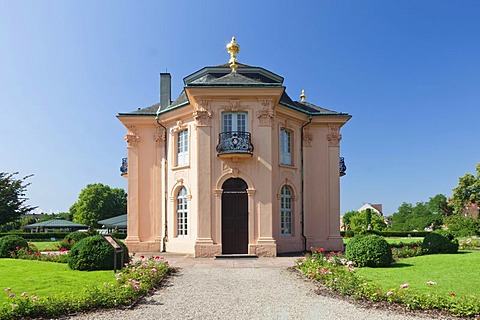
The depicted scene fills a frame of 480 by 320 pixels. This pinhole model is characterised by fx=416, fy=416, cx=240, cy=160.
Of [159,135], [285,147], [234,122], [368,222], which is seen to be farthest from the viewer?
[368,222]

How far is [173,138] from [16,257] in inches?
346

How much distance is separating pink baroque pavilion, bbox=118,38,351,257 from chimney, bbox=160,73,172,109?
0.19 ft

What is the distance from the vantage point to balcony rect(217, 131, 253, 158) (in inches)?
708

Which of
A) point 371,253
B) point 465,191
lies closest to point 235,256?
point 371,253

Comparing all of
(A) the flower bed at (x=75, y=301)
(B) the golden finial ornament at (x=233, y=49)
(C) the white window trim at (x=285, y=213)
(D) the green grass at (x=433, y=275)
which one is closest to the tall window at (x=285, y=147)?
(C) the white window trim at (x=285, y=213)

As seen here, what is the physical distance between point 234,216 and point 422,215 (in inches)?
2422

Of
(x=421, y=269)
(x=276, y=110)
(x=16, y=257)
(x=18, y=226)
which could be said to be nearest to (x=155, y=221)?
(x=16, y=257)

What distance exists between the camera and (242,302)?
8.97m

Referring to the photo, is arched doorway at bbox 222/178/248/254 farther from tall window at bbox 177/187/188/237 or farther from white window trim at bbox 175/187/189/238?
tall window at bbox 177/187/188/237

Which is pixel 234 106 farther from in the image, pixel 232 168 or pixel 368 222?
pixel 368 222

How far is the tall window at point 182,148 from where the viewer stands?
2050cm

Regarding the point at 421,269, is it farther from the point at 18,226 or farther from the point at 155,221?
the point at 18,226

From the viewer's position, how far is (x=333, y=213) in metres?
22.3

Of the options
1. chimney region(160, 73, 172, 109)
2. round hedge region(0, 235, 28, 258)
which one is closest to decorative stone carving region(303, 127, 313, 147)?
chimney region(160, 73, 172, 109)
